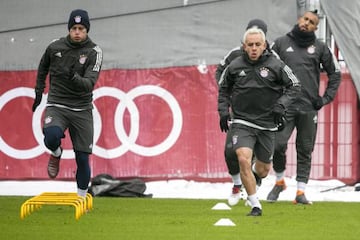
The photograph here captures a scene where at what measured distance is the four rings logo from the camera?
18.6 metres

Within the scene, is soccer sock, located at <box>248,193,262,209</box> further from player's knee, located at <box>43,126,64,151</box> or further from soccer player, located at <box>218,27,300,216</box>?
player's knee, located at <box>43,126,64,151</box>

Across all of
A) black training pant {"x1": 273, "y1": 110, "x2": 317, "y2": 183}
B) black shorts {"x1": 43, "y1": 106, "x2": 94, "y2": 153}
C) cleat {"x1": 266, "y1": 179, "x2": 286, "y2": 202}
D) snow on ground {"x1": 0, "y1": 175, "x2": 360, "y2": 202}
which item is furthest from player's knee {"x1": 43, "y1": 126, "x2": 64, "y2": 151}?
snow on ground {"x1": 0, "y1": 175, "x2": 360, "y2": 202}

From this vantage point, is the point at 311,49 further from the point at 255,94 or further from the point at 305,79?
the point at 255,94

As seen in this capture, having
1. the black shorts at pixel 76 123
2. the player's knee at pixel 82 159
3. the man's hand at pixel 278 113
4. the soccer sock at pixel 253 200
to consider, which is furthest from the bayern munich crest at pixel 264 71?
the player's knee at pixel 82 159

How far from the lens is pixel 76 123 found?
13.8 meters

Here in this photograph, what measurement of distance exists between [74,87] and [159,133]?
498cm

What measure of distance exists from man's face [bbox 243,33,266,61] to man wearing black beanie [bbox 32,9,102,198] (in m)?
1.69

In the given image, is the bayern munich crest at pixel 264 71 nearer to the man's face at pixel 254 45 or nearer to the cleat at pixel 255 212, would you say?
the man's face at pixel 254 45

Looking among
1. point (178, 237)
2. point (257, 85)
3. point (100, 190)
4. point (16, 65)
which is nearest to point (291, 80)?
point (257, 85)

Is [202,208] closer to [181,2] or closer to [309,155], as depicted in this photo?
[309,155]

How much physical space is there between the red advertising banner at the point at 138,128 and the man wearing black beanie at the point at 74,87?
15.4ft

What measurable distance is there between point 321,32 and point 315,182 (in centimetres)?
224

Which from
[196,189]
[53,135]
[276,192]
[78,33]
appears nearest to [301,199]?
[276,192]

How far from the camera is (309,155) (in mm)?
15375
